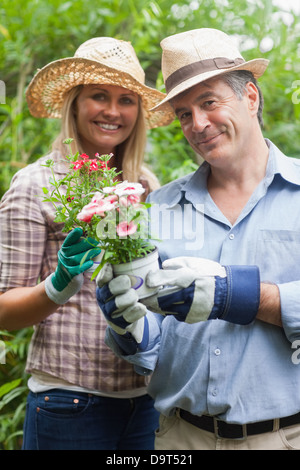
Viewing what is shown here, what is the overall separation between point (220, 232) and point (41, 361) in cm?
80

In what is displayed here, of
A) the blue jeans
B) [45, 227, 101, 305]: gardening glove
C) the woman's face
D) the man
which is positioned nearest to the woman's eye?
the woman's face

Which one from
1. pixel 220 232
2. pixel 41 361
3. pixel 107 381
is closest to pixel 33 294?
pixel 41 361

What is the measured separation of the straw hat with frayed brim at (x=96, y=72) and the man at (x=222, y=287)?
239 mm

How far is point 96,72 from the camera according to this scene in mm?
1919

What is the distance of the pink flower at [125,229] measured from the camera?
1246 mm

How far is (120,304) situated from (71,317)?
0.57 m

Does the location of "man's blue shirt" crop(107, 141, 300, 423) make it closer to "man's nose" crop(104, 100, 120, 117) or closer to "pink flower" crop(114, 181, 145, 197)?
"pink flower" crop(114, 181, 145, 197)

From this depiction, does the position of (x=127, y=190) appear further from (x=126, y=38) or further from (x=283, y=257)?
(x=126, y=38)

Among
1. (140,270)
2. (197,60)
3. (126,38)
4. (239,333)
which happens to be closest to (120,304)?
(140,270)

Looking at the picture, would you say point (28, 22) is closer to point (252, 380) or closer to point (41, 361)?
point (41, 361)

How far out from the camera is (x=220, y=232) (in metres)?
1.61

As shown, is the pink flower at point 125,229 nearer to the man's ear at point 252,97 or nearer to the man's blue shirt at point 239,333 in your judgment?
the man's blue shirt at point 239,333

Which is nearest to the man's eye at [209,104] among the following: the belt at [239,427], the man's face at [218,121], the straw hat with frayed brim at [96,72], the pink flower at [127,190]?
the man's face at [218,121]

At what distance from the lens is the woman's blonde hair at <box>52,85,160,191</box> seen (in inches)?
78.4
